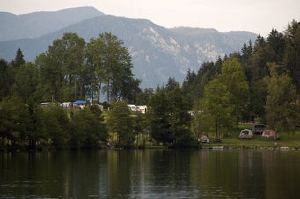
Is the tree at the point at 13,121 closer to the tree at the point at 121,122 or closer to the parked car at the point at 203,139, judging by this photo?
the tree at the point at 121,122

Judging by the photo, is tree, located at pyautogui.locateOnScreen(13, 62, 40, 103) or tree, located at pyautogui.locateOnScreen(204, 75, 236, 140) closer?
tree, located at pyautogui.locateOnScreen(204, 75, 236, 140)

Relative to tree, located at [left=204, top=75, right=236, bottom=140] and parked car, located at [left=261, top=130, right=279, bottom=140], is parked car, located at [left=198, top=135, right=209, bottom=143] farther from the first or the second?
parked car, located at [left=261, top=130, right=279, bottom=140]

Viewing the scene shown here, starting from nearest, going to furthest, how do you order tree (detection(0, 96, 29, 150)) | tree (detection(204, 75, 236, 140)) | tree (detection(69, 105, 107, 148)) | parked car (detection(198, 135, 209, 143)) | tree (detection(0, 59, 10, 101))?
tree (detection(0, 96, 29, 150))
tree (detection(69, 105, 107, 148))
tree (detection(204, 75, 236, 140))
parked car (detection(198, 135, 209, 143))
tree (detection(0, 59, 10, 101))

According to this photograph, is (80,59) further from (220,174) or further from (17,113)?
(220,174)

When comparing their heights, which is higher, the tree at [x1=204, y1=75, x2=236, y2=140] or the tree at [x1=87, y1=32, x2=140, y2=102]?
the tree at [x1=87, y1=32, x2=140, y2=102]

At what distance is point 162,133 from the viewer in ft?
372

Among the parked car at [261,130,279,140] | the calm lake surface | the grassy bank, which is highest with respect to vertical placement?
the parked car at [261,130,279,140]

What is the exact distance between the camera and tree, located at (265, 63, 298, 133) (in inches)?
4685

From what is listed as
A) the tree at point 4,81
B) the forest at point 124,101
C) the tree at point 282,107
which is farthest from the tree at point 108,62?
the tree at point 282,107

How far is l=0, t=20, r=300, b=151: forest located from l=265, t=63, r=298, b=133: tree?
0.19 meters

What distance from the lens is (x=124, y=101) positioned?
11894 centimetres

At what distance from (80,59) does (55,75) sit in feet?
26.9

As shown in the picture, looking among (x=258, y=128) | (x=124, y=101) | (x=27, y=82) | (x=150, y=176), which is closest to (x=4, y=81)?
(x=27, y=82)

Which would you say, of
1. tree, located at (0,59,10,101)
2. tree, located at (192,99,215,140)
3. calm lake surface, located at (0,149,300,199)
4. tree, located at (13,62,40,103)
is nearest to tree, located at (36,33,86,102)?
tree, located at (13,62,40,103)
